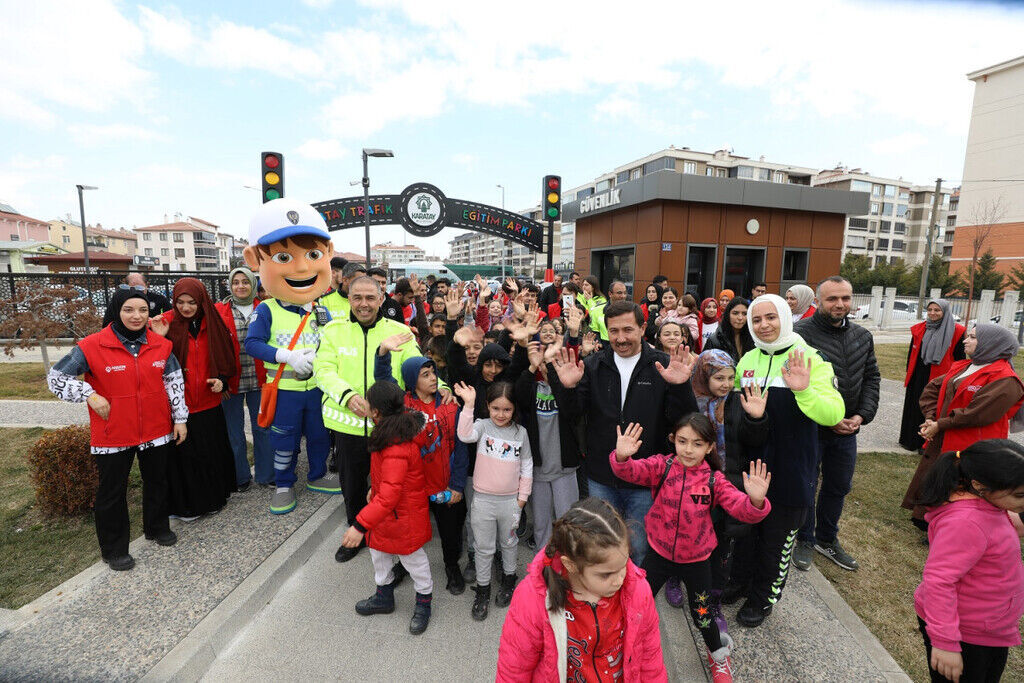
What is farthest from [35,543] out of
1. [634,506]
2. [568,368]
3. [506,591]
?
[634,506]

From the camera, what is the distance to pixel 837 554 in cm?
371

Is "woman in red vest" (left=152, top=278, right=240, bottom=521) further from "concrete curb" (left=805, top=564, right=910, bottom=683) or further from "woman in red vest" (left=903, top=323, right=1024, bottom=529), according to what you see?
"woman in red vest" (left=903, top=323, right=1024, bottom=529)

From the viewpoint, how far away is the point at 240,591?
3057mm

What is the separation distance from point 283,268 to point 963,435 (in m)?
5.37

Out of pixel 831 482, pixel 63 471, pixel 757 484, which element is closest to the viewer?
pixel 757 484

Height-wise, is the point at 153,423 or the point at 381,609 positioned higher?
the point at 153,423

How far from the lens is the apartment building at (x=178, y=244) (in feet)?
246

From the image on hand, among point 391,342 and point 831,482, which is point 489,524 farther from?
point 831,482

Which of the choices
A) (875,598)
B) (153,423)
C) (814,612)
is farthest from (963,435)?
(153,423)

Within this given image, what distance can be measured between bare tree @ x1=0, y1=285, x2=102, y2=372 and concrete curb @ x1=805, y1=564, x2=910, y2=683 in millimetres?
12807

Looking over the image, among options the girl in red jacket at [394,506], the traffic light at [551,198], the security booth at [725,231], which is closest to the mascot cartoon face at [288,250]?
the girl in red jacket at [394,506]

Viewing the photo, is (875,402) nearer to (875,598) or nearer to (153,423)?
(875,598)

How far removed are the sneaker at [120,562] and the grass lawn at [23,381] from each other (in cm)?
726

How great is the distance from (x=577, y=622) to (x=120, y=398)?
10.8 ft
